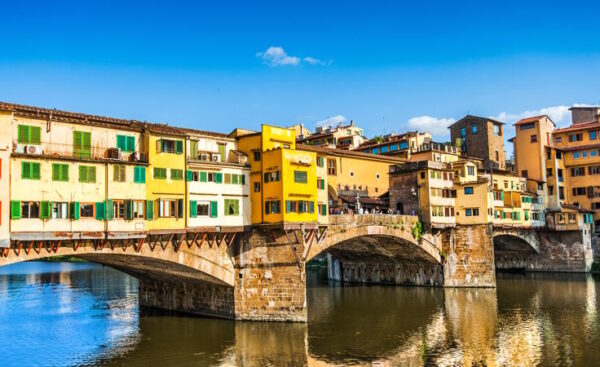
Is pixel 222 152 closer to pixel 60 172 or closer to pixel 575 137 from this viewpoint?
pixel 60 172

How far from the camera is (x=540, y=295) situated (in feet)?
199

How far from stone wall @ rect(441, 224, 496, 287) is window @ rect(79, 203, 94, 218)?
44.6m

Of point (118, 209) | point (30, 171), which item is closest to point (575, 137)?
point (118, 209)

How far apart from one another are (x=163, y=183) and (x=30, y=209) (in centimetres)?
929

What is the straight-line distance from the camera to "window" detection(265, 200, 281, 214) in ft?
141

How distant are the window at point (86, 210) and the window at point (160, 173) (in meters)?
5.18

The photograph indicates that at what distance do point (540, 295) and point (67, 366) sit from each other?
167ft

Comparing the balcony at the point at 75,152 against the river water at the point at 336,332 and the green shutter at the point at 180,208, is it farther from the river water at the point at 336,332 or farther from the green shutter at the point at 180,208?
the river water at the point at 336,332

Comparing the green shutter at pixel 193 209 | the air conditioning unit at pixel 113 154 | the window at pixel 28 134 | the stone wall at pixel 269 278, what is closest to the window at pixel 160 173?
the air conditioning unit at pixel 113 154

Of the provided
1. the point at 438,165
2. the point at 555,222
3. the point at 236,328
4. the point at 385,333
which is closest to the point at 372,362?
the point at 385,333

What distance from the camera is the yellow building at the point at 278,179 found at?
1687 inches

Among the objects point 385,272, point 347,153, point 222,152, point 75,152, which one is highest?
point 347,153

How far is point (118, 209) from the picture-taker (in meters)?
36.4

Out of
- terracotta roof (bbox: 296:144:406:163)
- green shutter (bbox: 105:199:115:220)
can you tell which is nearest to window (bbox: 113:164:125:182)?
green shutter (bbox: 105:199:115:220)
